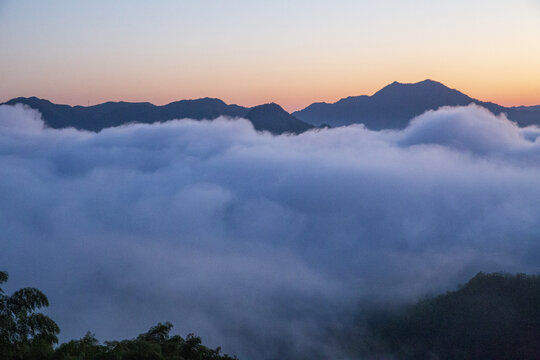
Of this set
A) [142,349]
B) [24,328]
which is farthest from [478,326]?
[24,328]

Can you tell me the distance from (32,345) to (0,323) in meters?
1.41

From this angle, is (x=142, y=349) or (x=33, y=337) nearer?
(x=33, y=337)

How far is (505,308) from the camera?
554ft

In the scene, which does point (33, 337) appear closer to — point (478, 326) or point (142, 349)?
point (142, 349)

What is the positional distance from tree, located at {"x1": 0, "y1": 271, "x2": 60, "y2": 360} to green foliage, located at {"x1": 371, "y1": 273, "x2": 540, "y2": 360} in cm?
18317

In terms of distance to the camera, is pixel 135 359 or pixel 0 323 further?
pixel 135 359

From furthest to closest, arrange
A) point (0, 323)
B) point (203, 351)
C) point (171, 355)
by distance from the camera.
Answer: point (203, 351)
point (171, 355)
point (0, 323)

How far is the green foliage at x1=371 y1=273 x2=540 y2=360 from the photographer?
526 feet

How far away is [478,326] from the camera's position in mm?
169500

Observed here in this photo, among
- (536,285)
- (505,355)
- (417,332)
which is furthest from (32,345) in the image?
(536,285)

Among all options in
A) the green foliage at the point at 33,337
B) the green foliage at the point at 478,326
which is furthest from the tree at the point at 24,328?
the green foliage at the point at 478,326

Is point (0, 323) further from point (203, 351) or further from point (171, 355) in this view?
point (203, 351)

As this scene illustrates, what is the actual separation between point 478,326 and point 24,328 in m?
190

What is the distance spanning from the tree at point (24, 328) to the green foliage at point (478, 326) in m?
183
